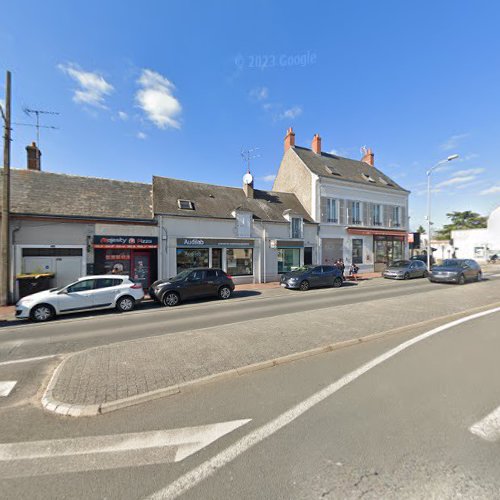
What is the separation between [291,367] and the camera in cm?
474

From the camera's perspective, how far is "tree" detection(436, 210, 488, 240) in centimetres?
5644

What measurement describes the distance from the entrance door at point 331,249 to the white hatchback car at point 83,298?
1515 centimetres

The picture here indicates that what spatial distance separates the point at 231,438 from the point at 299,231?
59.2 feet

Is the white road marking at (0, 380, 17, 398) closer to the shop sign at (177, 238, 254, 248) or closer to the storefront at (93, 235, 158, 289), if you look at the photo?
the storefront at (93, 235, 158, 289)

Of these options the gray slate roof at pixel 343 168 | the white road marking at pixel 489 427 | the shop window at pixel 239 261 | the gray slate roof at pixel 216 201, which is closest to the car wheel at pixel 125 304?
the gray slate roof at pixel 216 201

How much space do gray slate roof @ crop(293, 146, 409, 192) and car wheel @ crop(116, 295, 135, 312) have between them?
16918 mm

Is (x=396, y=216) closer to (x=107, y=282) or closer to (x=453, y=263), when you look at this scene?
(x=453, y=263)

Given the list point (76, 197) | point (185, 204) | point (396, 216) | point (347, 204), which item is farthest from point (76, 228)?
point (396, 216)

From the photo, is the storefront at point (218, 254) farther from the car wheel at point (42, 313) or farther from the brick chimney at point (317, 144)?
the brick chimney at point (317, 144)

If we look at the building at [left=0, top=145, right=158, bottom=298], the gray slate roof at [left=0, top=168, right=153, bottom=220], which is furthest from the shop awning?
the gray slate roof at [left=0, top=168, right=153, bottom=220]

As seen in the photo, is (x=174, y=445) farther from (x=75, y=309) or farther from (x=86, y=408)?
(x=75, y=309)

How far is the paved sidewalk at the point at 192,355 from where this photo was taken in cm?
380

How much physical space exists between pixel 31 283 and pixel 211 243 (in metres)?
8.83

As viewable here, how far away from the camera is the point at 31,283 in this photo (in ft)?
39.5
